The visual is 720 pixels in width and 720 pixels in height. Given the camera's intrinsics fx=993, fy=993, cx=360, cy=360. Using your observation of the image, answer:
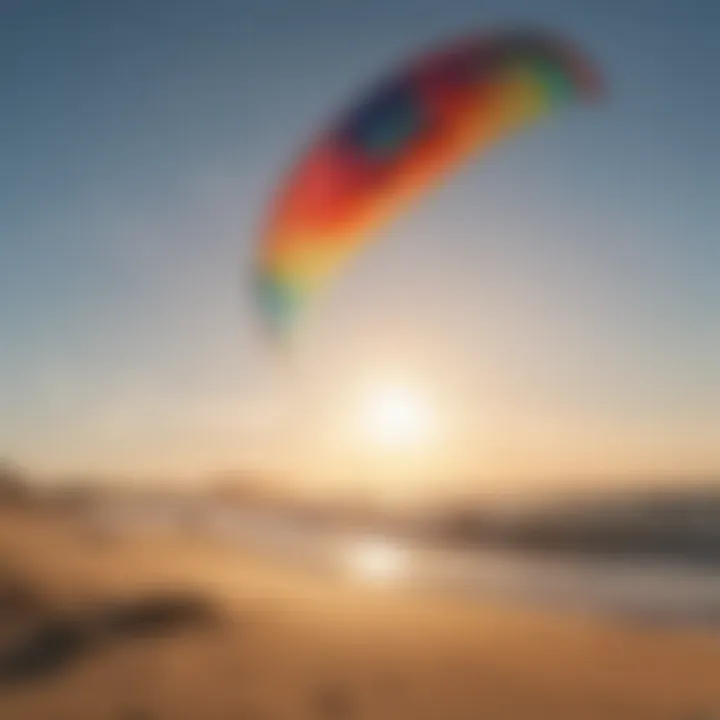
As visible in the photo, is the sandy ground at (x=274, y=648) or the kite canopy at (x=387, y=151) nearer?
the sandy ground at (x=274, y=648)

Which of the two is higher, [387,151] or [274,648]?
[387,151]

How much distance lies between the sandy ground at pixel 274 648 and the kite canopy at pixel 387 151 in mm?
520

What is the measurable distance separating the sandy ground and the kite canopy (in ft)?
1.71

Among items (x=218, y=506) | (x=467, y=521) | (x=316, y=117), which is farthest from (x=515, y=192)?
(x=218, y=506)

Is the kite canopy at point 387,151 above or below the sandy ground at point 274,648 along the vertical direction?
above

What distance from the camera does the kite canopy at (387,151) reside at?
193 centimetres

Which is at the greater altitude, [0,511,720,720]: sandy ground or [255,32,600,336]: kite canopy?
[255,32,600,336]: kite canopy

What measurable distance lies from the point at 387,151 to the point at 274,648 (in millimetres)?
955

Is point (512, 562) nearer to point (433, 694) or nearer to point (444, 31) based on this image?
point (433, 694)

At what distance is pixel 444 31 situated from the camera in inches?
78.5

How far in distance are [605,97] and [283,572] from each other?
1.14 m

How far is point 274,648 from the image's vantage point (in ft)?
5.72

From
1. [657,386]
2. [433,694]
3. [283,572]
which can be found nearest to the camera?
[433,694]

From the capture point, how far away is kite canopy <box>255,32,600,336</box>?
193 centimetres
